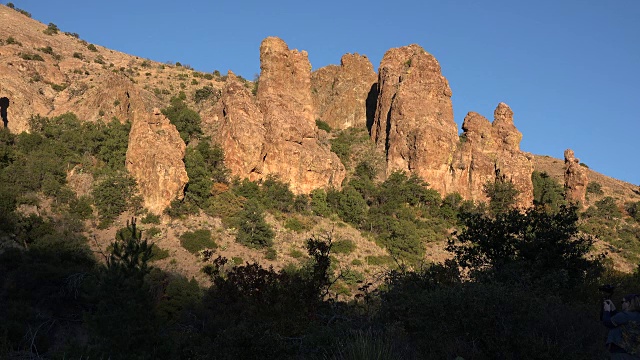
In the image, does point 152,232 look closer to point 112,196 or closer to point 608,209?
point 112,196

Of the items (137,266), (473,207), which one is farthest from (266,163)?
(137,266)

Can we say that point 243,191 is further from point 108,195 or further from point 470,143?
point 470,143

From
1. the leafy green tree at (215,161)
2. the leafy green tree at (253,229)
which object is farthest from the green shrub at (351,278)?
the leafy green tree at (215,161)

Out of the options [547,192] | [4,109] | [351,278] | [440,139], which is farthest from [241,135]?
[547,192]

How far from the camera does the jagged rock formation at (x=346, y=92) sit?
258 ft

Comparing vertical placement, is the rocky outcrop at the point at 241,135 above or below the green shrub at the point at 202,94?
below

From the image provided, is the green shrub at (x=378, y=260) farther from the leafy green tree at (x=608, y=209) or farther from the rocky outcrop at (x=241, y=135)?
the leafy green tree at (x=608, y=209)

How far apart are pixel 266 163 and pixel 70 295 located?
28911 millimetres

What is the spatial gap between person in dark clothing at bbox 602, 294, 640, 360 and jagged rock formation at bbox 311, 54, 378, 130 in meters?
69.6

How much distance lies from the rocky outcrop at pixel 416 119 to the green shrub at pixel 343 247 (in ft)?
60.9

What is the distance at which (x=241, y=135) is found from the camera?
51.2 m

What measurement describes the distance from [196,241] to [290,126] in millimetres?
20836

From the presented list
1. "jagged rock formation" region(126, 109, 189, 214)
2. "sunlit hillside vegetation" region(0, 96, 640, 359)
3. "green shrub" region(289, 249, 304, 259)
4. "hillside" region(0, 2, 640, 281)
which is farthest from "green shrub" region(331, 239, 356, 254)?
"jagged rock formation" region(126, 109, 189, 214)

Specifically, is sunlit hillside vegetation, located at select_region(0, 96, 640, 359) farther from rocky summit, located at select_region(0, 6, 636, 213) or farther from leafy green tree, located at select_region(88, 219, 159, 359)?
rocky summit, located at select_region(0, 6, 636, 213)
